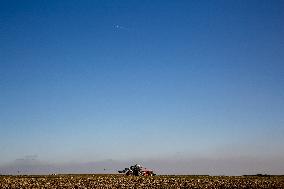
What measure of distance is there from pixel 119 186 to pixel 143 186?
9.03 ft

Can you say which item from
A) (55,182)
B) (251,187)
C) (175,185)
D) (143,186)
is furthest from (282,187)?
(55,182)

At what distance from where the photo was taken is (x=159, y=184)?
160ft

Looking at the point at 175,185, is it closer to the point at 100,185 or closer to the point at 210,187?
the point at 210,187

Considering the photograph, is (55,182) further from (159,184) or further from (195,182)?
(195,182)

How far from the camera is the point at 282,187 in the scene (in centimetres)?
4969

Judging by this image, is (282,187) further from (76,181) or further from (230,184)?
(76,181)

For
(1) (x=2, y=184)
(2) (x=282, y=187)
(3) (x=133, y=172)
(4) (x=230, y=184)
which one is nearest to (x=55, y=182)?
(1) (x=2, y=184)

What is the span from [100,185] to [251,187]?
61.1 feet

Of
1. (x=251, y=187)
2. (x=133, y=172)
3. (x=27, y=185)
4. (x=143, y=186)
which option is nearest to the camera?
(x=27, y=185)

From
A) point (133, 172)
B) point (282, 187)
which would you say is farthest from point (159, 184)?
point (133, 172)

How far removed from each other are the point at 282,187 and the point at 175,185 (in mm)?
13462

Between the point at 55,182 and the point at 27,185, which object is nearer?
the point at 27,185

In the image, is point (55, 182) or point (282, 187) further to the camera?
point (282, 187)

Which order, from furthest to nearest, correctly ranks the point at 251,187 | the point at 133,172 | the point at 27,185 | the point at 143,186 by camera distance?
the point at 133,172
the point at 251,187
the point at 143,186
the point at 27,185
